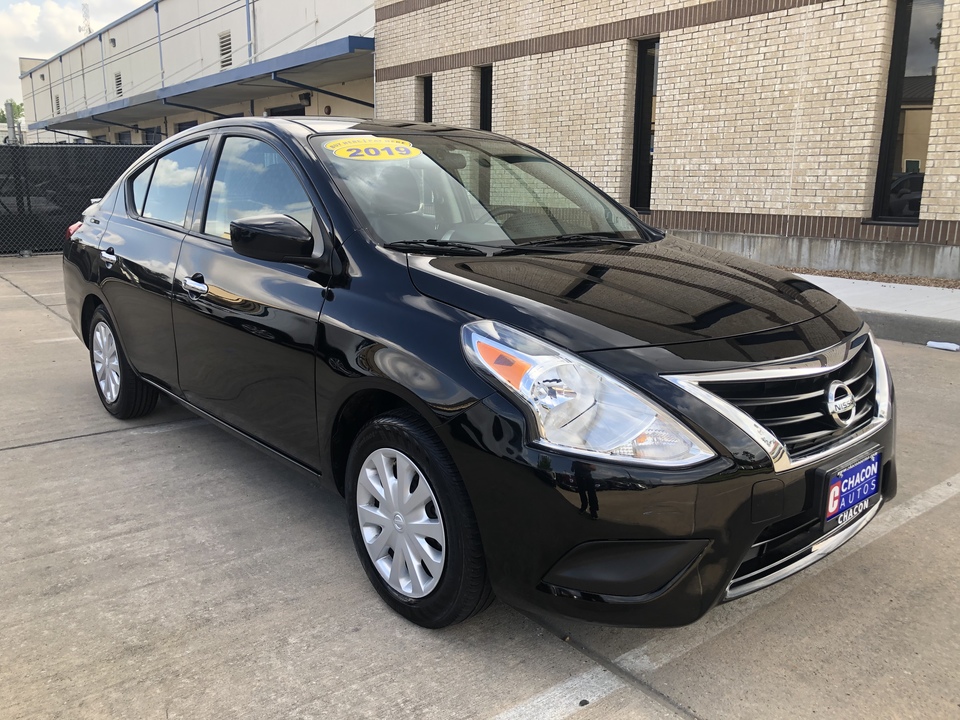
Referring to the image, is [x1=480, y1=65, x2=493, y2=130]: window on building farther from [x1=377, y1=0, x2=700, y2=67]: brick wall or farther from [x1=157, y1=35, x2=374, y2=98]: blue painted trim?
[x1=157, y1=35, x2=374, y2=98]: blue painted trim

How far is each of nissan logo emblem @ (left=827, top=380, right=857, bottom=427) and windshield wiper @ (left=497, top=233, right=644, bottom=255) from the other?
1151 millimetres

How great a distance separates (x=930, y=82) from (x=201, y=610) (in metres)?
9.99

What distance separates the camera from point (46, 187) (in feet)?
44.6

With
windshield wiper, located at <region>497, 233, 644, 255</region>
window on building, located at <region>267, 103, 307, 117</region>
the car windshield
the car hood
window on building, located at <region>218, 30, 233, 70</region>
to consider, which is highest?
window on building, located at <region>218, 30, 233, 70</region>

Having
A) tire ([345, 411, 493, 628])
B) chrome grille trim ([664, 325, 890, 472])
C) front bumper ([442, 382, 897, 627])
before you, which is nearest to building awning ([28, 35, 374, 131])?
tire ([345, 411, 493, 628])

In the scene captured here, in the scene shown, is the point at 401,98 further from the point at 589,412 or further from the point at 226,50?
the point at 589,412

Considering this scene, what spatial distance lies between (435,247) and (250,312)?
0.84 meters

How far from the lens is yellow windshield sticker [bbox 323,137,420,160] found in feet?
10.8

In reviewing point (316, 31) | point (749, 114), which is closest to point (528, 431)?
point (749, 114)

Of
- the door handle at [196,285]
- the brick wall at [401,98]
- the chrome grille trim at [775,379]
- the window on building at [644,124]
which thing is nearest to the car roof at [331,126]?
the door handle at [196,285]

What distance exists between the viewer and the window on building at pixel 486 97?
49.8 feet

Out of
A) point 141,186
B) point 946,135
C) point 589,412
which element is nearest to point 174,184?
point 141,186

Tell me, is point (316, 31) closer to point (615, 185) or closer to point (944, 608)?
point (615, 185)

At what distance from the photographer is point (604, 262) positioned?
9.71ft
